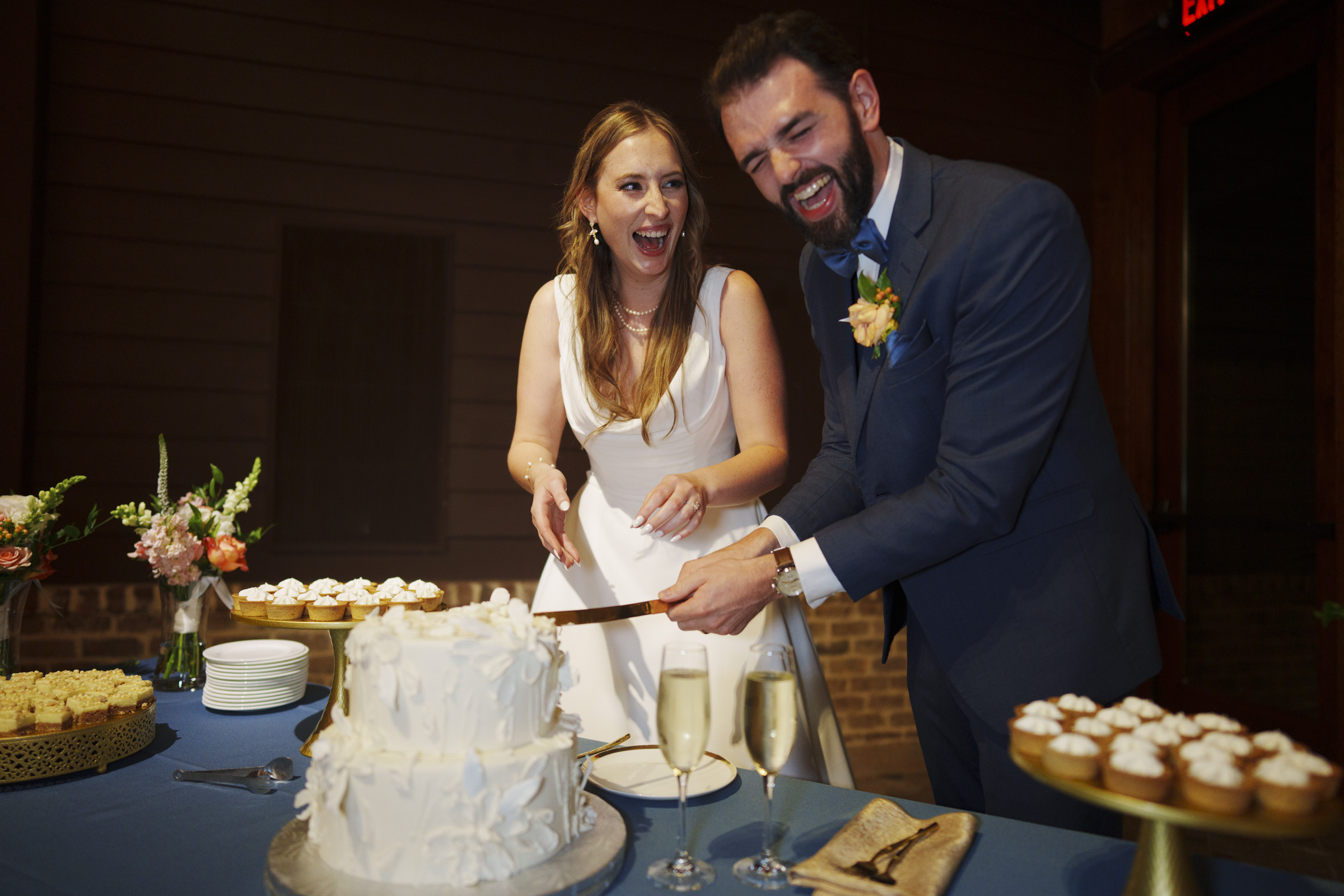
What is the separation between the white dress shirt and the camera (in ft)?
4.89

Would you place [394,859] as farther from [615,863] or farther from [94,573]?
[94,573]

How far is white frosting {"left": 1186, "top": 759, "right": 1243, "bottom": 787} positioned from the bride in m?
1.26

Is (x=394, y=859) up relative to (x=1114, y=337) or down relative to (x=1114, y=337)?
down

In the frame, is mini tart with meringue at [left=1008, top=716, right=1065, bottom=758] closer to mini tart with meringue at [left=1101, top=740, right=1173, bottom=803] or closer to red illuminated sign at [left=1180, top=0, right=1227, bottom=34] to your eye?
mini tart with meringue at [left=1101, top=740, right=1173, bottom=803]

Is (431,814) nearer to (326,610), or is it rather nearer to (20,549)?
(326,610)

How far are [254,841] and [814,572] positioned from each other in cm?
91

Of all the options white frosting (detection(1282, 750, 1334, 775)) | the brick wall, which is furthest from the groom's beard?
the brick wall

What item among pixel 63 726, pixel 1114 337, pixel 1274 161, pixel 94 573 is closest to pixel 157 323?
pixel 94 573

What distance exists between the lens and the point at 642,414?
89.4 inches

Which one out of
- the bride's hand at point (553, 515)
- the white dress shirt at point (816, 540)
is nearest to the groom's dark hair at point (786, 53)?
the white dress shirt at point (816, 540)

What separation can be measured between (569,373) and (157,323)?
8.19 ft

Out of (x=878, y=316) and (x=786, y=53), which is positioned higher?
(x=786, y=53)

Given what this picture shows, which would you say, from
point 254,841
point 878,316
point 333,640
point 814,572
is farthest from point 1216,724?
point 333,640

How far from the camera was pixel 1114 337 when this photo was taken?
4.91 meters
